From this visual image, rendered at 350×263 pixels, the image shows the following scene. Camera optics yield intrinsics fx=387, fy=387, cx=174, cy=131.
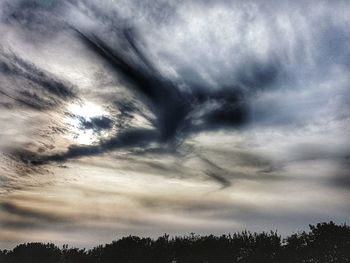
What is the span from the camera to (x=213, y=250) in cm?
6700

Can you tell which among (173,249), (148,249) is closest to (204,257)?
(173,249)

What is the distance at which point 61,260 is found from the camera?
259 ft

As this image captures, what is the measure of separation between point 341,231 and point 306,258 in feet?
21.9

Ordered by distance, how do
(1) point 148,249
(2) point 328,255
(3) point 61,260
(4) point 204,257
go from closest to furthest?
1. (2) point 328,255
2. (4) point 204,257
3. (1) point 148,249
4. (3) point 61,260

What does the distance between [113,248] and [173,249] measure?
12.1 metres

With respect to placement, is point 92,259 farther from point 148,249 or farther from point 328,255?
point 328,255

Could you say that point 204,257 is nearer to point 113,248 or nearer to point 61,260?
point 113,248

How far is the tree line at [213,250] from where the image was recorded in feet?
192

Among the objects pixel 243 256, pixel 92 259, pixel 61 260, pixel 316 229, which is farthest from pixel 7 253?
pixel 316 229

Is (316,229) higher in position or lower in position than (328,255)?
higher

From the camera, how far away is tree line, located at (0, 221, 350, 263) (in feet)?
192

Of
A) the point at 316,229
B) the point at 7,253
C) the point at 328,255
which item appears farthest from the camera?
the point at 7,253

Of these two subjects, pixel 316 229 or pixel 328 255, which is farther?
pixel 316 229

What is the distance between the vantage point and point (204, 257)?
66.9m
